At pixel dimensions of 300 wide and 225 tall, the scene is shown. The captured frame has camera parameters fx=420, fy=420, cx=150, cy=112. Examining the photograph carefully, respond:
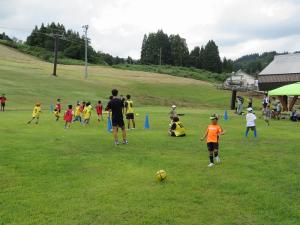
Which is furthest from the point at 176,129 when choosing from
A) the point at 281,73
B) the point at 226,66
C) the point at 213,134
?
the point at 226,66

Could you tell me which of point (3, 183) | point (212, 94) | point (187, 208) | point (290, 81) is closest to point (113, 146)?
point (3, 183)

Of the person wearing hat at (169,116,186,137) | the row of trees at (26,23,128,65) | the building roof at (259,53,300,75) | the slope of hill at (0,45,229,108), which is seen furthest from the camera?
the row of trees at (26,23,128,65)

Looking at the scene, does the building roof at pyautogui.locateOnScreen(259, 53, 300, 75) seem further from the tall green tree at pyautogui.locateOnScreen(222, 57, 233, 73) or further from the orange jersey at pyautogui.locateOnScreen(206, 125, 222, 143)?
the tall green tree at pyautogui.locateOnScreen(222, 57, 233, 73)

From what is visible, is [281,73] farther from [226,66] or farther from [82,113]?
[226,66]

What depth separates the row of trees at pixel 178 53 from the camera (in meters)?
159

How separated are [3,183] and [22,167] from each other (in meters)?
1.79

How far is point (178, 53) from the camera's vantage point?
6417 inches

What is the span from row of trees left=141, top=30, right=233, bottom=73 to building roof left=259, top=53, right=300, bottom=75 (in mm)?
74533

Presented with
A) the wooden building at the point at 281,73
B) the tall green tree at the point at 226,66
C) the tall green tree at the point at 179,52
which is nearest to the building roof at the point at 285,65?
the wooden building at the point at 281,73

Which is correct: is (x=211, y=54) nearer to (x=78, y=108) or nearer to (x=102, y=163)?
(x=78, y=108)

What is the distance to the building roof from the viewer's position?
78912 mm

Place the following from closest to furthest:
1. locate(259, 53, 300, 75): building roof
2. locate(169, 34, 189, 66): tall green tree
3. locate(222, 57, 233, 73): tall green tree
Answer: locate(259, 53, 300, 75): building roof < locate(169, 34, 189, 66): tall green tree < locate(222, 57, 233, 73): tall green tree

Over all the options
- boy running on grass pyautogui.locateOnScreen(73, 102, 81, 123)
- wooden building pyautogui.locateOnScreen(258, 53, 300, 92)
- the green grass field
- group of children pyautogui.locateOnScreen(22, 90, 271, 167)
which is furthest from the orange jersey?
wooden building pyautogui.locateOnScreen(258, 53, 300, 92)

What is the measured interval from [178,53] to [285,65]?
84.1m
